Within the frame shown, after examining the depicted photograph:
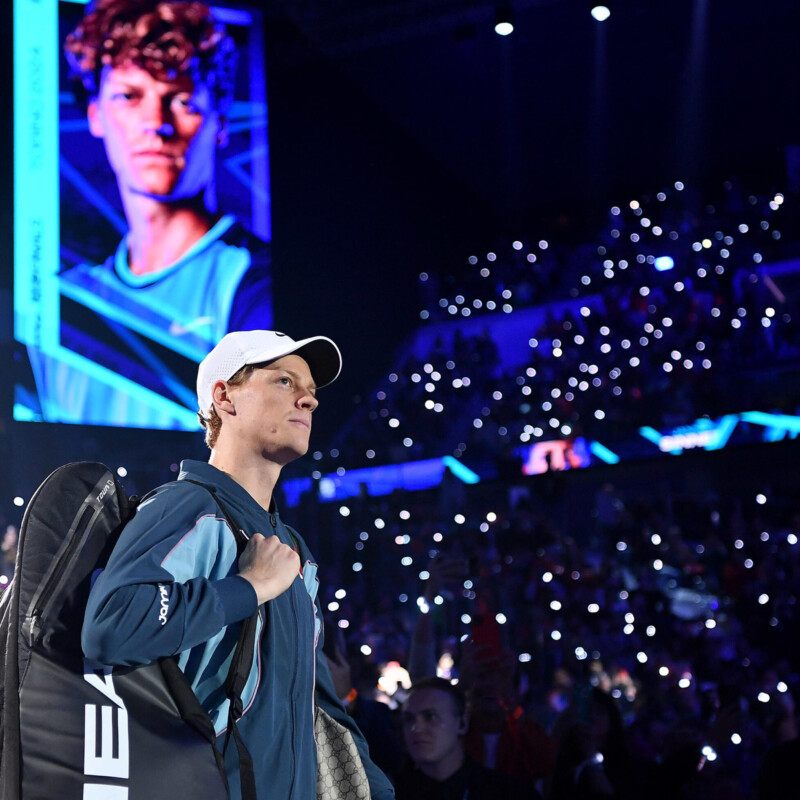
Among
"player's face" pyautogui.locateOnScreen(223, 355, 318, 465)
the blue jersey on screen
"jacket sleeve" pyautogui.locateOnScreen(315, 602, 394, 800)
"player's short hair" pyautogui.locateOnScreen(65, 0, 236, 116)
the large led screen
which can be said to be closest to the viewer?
"player's face" pyautogui.locateOnScreen(223, 355, 318, 465)

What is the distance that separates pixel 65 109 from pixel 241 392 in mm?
9479

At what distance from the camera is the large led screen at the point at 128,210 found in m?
10.1

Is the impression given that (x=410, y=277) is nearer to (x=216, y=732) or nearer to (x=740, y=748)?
(x=740, y=748)

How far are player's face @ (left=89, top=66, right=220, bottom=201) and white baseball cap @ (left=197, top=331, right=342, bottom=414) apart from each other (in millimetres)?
9420

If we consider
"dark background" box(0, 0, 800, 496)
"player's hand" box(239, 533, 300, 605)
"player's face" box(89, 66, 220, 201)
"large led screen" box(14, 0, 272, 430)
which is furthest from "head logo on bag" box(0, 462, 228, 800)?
"player's face" box(89, 66, 220, 201)

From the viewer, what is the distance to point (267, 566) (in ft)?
5.68

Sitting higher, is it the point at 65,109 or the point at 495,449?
the point at 65,109

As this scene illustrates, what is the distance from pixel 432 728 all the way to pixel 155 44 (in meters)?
9.19

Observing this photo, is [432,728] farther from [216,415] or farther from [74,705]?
[74,705]

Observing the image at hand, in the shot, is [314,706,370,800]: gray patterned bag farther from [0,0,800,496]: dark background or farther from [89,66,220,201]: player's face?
[89,66,220,201]: player's face

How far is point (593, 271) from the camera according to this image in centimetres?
1650

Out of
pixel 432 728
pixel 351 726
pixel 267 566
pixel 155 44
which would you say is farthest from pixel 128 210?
pixel 267 566

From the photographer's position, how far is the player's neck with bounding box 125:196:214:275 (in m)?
10.8

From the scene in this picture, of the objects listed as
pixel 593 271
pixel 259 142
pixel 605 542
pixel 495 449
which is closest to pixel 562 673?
pixel 605 542
